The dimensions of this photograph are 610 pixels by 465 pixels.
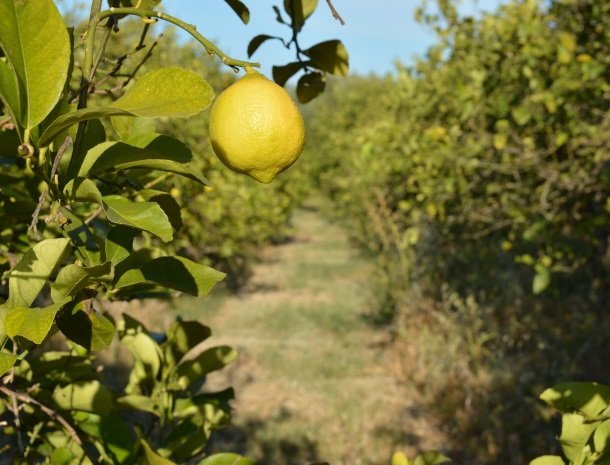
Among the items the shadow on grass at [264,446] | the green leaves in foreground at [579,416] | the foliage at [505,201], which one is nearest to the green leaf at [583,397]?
the green leaves in foreground at [579,416]

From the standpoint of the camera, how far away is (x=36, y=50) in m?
0.53

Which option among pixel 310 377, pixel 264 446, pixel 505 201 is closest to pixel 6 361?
pixel 505 201

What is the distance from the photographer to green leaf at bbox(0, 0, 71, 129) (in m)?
0.50

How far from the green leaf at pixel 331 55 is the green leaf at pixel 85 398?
609 millimetres

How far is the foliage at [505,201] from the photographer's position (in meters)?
2.89

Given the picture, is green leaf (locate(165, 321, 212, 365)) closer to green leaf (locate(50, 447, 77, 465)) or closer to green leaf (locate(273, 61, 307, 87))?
green leaf (locate(50, 447, 77, 465))

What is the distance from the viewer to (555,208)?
307 centimetres

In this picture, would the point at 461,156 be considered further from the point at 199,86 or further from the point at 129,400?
the point at 199,86

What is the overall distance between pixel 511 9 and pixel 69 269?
3.68 metres

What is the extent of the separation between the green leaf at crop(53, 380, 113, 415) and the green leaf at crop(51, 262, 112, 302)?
1.33ft

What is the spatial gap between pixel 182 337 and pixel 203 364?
6cm

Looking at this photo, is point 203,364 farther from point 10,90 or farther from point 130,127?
point 10,90

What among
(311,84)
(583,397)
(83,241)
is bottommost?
(583,397)

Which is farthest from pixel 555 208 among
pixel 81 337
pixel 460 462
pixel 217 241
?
pixel 217 241
